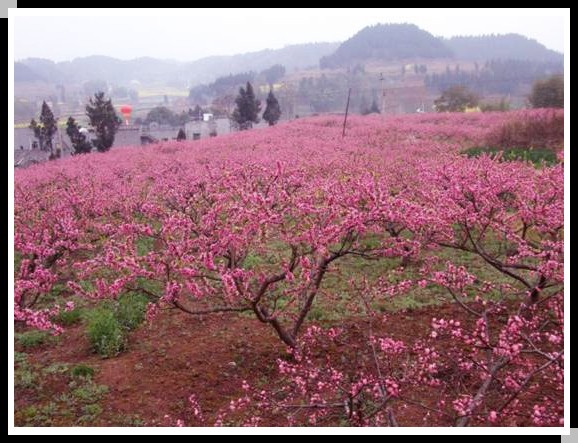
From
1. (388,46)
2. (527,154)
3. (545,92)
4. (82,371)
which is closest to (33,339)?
(82,371)

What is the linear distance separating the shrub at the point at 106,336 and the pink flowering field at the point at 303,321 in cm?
2

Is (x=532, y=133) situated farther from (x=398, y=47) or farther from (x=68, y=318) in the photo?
(x=398, y=47)

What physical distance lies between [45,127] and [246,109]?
44.4 ft

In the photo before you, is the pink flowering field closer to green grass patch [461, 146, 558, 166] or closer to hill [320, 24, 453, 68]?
green grass patch [461, 146, 558, 166]

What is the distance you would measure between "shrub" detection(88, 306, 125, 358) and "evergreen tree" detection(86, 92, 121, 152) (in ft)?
77.0

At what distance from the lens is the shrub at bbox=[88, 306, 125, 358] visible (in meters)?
5.41

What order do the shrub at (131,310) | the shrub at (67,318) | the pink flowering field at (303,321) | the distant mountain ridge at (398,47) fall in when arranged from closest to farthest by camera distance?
the pink flowering field at (303,321) → the shrub at (131,310) → the shrub at (67,318) → the distant mountain ridge at (398,47)

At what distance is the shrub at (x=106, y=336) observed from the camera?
5412mm

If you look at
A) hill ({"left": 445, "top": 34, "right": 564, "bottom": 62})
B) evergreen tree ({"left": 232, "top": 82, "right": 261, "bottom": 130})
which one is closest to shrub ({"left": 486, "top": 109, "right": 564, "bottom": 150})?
evergreen tree ({"left": 232, "top": 82, "right": 261, "bottom": 130})

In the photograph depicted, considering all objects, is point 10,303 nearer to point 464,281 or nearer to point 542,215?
point 464,281

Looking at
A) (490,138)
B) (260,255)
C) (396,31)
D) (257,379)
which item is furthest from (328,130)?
(396,31)

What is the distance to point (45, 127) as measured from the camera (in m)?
28.2

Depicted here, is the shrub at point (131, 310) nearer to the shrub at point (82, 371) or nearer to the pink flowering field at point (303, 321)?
the pink flowering field at point (303, 321)

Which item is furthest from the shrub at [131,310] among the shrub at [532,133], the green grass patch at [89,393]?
the shrub at [532,133]
